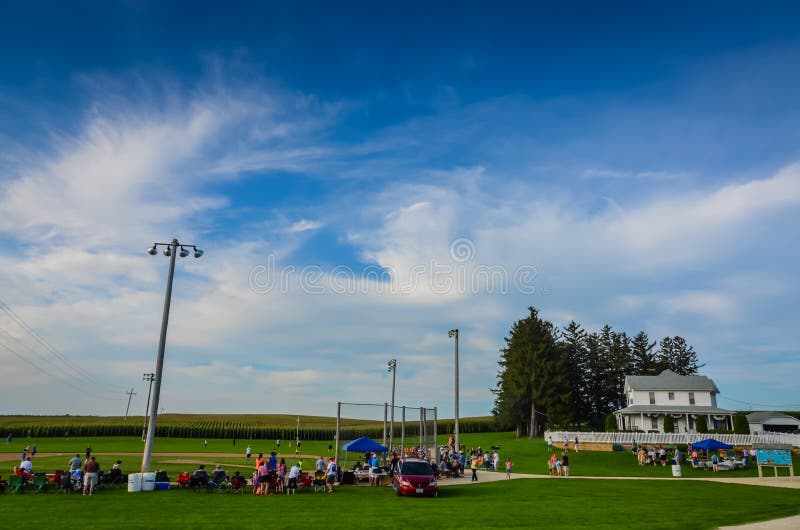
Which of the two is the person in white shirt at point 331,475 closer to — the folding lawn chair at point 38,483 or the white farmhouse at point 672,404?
the folding lawn chair at point 38,483

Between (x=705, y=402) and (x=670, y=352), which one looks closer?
(x=705, y=402)

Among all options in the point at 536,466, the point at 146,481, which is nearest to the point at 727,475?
the point at 536,466

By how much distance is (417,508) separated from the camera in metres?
19.7

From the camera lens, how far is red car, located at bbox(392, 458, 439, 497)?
23.6 metres

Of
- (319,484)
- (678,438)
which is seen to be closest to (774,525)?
(319,484)

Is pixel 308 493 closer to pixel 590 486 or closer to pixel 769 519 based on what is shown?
pixel 590 486

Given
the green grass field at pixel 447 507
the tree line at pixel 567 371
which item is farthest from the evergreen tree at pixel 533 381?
the green grass field at pixel 447 507

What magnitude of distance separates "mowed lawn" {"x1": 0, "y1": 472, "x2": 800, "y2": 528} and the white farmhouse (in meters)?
46.3

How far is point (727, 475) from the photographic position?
37.6 m

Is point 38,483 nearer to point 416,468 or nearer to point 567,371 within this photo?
point 416,468

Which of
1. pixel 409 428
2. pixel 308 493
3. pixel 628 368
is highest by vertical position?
pixel 628 368

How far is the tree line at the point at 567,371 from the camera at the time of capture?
3093 inches

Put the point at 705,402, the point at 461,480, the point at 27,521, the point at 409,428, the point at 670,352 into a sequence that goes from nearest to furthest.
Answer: the point at 27,521 < the point at 461,480 < the point at 409,428 < the point at 705,402 < the point at 670,352

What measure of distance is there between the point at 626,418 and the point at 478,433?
2947 cm
